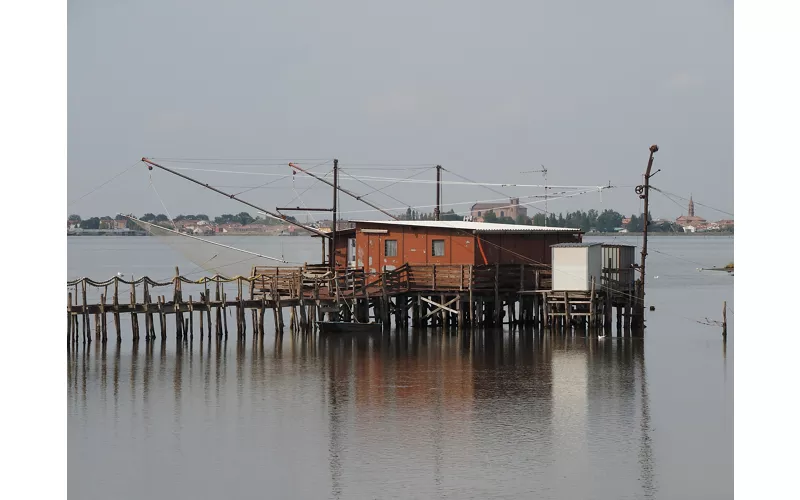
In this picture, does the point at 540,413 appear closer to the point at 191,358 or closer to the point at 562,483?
the point at 562,483

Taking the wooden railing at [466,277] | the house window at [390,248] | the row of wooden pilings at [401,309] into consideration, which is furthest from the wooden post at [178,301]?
the house window at [390,248]

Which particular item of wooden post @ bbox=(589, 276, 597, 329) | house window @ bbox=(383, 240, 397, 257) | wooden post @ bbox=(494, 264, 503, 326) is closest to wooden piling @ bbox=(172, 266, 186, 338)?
house window @ bbox=(383, 240, 397, 257)

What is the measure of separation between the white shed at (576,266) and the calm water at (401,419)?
8.41 feet

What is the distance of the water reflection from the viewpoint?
2383 cm

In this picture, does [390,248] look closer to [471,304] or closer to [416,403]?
[471,304]

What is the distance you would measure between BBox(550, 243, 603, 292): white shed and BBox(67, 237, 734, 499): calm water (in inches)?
101

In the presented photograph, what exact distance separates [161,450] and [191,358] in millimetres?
14947

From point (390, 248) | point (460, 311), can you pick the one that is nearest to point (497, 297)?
point (460, 311)

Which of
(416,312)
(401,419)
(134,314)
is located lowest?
(401,419)

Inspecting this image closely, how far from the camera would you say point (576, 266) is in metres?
46.0

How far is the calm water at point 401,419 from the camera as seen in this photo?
2322 cm

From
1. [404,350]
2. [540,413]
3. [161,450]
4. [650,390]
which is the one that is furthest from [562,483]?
[404,350]

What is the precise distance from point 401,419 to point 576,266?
1907 centimetres

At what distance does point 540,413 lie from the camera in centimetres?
2973
